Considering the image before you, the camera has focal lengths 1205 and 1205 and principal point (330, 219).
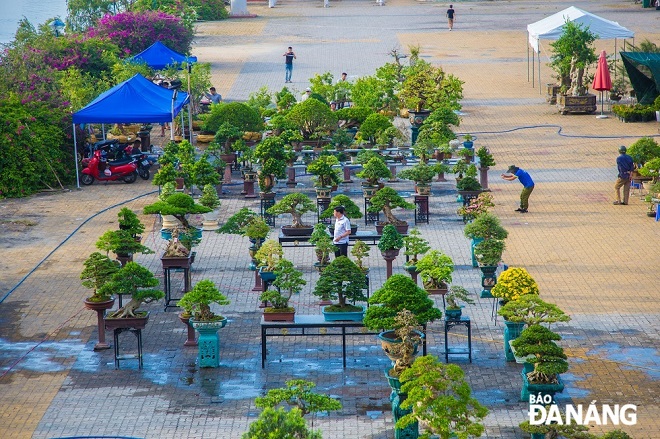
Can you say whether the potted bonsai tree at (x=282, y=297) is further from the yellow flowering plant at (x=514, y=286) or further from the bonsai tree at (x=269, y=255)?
the yellow flowering plant at (x=514, y=286)

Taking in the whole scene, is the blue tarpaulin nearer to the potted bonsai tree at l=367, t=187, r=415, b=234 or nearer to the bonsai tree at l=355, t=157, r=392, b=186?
the bonsai tree at l=355, t=157, r=392, b=186

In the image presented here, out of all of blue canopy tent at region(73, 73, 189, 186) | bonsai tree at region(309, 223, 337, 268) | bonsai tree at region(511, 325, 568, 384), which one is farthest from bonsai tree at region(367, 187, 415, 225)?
blue canopy tent at region(73, 73, 189, 186)

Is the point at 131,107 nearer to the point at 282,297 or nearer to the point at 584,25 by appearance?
the point at 282,297

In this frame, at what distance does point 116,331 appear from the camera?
16328mm

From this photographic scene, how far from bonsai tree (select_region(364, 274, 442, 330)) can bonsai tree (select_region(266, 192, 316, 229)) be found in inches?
242

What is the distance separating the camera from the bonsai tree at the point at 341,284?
659 inches

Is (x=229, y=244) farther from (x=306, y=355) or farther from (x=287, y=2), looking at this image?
(x=287, y=2)

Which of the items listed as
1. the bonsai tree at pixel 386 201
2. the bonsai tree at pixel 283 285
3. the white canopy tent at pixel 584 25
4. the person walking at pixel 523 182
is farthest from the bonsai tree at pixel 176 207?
the white canopy tent at pixel 584 25

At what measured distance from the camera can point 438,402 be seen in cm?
1249

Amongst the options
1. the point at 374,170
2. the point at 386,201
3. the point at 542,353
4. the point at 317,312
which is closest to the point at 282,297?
the point at 317,312

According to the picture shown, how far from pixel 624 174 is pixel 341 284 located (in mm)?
10078

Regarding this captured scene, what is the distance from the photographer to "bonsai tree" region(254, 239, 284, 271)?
18.8 meters

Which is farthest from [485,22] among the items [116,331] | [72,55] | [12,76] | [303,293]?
[116,331]

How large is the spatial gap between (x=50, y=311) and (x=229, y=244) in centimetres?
476
